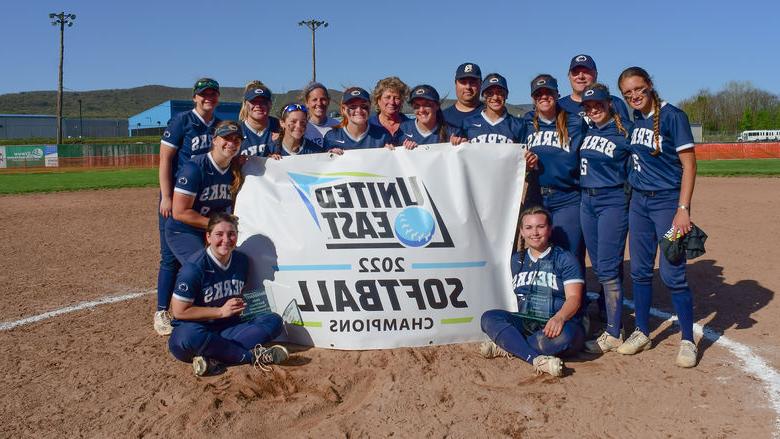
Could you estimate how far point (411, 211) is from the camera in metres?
4.77

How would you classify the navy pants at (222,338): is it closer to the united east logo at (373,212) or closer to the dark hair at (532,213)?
the united east logo at (373,212)

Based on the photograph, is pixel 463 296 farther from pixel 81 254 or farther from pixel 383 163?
pixel 81 254

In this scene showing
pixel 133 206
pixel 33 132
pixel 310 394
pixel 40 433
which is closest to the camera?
pixel 40 433

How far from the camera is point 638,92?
4.47 m

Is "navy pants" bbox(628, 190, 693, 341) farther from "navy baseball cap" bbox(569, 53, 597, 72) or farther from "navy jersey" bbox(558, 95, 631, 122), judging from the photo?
"navy baseball cap" bbox(569, 53, 597, 72)

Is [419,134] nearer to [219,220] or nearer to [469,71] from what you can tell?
[469,71]

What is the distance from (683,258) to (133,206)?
1356cm

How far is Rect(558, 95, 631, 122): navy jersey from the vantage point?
5047 mm

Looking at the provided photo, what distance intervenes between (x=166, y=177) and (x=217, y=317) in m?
1.44

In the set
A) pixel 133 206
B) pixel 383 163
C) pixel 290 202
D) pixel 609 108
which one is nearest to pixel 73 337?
pixel 290 202

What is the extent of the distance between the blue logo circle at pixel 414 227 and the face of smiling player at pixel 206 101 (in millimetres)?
1930

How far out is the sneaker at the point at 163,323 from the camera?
5.24 m

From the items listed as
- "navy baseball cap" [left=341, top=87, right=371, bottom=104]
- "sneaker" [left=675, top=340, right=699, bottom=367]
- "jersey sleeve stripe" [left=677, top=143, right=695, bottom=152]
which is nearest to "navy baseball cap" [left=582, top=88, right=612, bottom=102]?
"jersey sleeve stripe" [left=677, top=143, right=695, bottom=152]

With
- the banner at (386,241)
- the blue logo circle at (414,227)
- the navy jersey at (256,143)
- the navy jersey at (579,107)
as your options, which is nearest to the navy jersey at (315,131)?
the navy jersey at (256,143)
